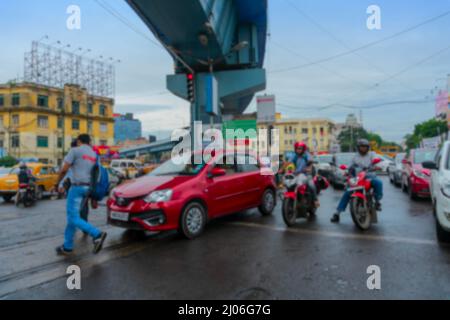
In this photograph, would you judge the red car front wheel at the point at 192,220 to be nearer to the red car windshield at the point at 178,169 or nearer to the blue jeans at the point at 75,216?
the red car windshield at the point at 178,169

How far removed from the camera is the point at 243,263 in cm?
449

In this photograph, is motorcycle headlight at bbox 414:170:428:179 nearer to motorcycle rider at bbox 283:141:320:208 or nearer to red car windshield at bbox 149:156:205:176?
motorcycle rider at bbox 283:141:320:208

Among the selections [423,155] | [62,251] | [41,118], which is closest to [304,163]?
[62,251]

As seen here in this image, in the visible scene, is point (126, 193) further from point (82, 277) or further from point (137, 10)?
point (137, 10)

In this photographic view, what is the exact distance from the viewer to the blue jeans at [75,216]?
498 centimetres

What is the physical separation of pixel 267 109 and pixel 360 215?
1972cm

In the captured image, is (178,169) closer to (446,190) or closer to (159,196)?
(159,196)

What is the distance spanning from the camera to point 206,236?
6129mm

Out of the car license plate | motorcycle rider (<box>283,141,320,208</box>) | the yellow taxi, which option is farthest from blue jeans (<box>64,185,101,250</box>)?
the yellow taxi

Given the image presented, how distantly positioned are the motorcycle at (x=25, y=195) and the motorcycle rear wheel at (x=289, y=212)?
982cm

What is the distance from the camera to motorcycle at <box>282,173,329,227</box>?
6738mm

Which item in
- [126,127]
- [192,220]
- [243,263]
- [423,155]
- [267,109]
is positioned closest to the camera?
[243,263]

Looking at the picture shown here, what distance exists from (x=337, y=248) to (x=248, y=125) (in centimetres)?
1538

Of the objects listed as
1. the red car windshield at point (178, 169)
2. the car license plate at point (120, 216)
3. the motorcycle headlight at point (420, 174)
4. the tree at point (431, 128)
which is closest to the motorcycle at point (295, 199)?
the red car windshield at point (178, 169)
